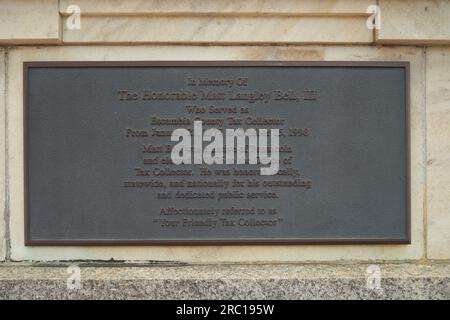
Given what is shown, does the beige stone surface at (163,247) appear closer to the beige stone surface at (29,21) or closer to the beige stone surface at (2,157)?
the beige stone surface at (2,157)

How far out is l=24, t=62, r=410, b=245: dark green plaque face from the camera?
5598 mm

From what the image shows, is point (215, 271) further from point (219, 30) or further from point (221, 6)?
point (221, 6)

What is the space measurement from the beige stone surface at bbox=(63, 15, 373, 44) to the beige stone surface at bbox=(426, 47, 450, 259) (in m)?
0.76

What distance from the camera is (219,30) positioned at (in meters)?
5.64

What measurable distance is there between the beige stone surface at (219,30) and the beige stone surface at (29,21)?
0.50ft

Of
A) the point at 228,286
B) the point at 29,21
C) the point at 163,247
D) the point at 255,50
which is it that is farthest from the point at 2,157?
the point at 255,50

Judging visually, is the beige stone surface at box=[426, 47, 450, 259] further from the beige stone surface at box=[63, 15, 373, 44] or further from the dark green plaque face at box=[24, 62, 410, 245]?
the beige stone surface at box=[63, 15, 373, 44]

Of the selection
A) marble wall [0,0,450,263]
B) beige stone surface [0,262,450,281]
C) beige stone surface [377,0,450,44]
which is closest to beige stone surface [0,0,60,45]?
marble wall [0,0,450,263]

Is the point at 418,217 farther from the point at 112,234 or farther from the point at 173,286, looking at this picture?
the point at 112,234

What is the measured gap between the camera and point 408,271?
5.49m

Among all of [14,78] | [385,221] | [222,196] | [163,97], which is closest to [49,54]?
[14,78]

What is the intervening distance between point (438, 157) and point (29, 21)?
3986 millimetres

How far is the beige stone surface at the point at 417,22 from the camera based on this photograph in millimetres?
5574

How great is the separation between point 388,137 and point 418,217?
2.66 ft
